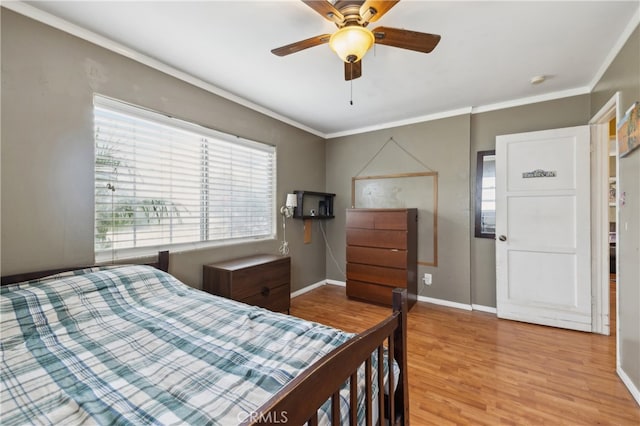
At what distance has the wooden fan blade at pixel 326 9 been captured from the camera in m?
1.27

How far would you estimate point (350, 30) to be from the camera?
1.36 meters

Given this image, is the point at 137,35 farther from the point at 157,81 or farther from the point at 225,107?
the point at 225,107

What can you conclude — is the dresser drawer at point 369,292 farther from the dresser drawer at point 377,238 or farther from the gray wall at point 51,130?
the gray wall at point 51,130

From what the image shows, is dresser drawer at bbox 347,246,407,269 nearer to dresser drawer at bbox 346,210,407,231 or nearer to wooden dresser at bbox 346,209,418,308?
wooden dresser at bbox 346,209,418,308

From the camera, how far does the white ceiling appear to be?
163 centimetres

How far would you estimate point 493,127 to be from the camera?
10.2 ft

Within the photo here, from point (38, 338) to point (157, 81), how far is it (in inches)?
78.5

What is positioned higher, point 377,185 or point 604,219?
point 377,185

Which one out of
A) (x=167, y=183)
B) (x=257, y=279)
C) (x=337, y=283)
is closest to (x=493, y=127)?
(x=337, y=283)

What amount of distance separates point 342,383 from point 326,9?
163 cm

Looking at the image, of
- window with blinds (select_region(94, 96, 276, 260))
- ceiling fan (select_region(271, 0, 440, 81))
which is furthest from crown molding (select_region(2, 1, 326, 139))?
ceiling fan (select_region(271, 0, 440, 81))

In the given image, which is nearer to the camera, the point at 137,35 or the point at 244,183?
the point at 137,35

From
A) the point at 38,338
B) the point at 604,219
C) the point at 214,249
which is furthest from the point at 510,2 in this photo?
the point at 38,338

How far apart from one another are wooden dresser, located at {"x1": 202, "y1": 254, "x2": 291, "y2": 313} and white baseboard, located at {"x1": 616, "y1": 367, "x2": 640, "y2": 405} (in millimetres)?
2687
